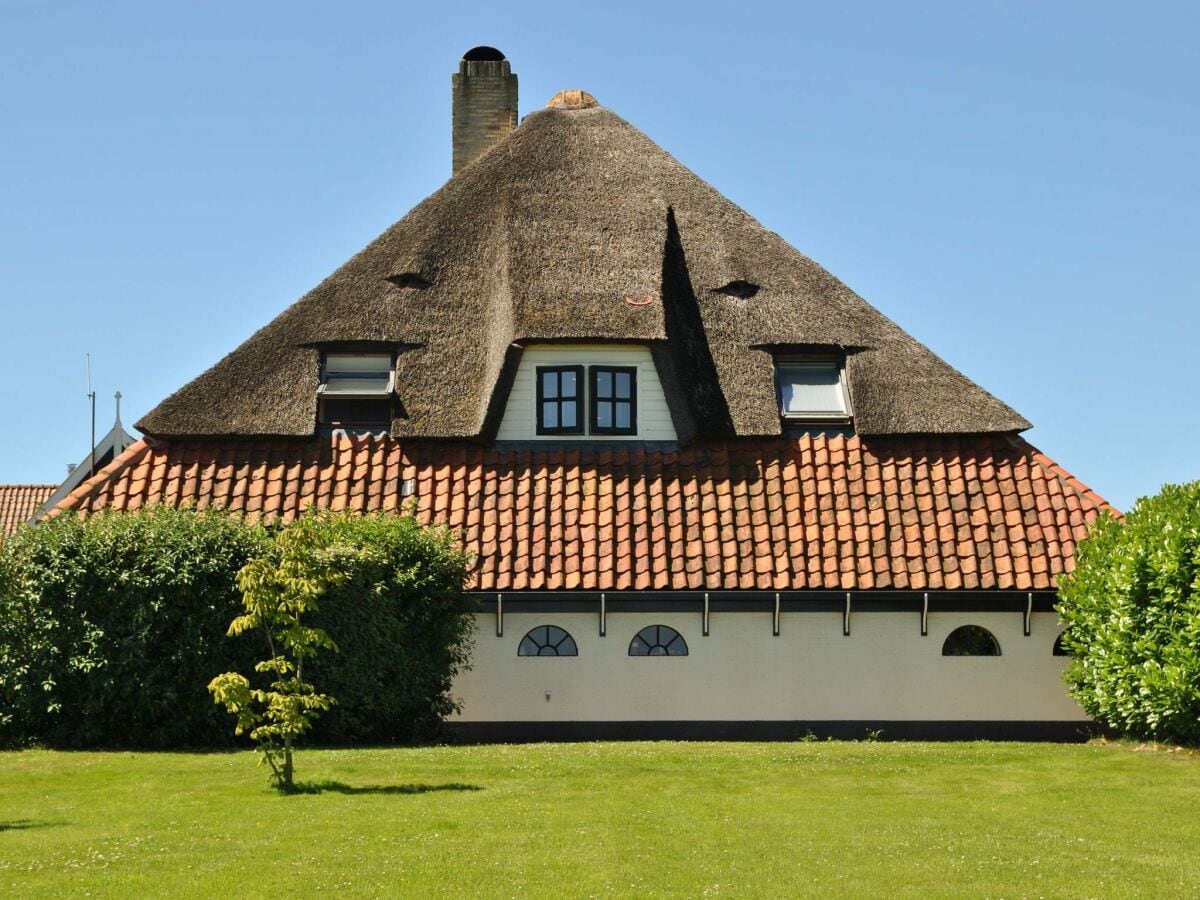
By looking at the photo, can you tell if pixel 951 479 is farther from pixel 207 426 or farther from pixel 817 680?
pixel 207 426

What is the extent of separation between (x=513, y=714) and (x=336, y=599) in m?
3.92

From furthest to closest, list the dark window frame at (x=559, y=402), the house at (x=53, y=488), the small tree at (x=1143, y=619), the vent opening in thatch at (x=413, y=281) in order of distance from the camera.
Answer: the house at (x=53, y=488) → the vent opening in thatch at (x=413, y=281) → the dark window frame at (x=559, y=402) → the small tree at (x=1143, y=619)

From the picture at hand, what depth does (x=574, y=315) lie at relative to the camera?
25625 millimetres

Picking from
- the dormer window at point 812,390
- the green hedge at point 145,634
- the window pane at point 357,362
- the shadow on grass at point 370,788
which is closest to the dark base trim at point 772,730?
the green hedge at point 145,634

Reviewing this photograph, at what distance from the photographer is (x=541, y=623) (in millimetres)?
24125

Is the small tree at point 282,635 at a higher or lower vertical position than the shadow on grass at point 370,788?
higher

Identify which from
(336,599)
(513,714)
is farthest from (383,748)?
(513,714)

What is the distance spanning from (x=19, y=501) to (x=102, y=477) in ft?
100

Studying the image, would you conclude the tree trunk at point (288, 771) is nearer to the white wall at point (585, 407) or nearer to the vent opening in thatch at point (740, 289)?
the white wall at point (585, 407)

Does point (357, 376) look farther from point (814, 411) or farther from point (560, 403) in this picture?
point (814, 411)

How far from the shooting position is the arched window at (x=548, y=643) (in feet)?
79.1

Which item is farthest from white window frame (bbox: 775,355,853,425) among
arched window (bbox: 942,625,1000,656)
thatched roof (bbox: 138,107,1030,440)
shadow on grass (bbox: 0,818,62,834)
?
shadow on grass (bbox: 0,818,62,834)

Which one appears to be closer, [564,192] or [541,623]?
[541,623]

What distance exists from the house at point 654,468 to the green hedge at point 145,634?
2.82 meters
